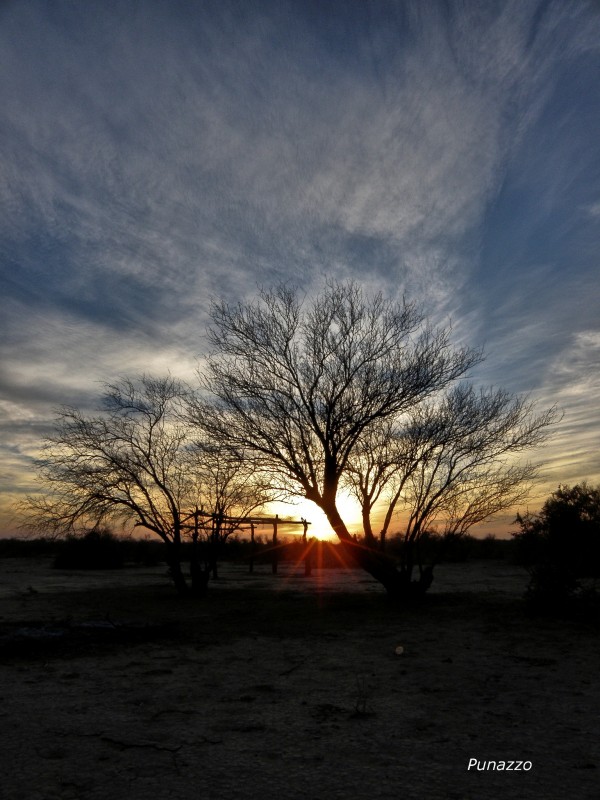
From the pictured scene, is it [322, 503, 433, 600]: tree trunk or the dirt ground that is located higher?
[322, 503, 433, 600]: tree trunk

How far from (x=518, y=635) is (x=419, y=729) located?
580 cm

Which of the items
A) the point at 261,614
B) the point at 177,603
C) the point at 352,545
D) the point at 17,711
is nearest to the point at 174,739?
the point at 17,711

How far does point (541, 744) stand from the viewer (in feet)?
16.0

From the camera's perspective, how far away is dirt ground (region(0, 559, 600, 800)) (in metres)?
4.16

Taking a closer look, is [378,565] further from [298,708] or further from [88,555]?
[88,555]

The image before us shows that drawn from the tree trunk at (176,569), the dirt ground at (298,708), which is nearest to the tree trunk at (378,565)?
the dirt ground at (298,708)

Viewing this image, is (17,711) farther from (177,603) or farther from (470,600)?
(470,600)

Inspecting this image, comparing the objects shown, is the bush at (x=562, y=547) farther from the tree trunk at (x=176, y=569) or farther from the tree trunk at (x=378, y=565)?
the tree trunk at (x=176, y=569)

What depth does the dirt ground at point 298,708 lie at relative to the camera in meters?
4.16

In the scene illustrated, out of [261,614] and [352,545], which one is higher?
[352,545]

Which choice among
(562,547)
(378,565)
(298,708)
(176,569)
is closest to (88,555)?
(176,569)

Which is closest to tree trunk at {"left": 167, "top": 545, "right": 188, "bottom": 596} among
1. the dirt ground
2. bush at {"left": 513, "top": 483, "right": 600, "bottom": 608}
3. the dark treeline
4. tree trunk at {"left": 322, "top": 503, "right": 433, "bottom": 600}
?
the dark treeline

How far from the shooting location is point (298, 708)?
5988 millimetres

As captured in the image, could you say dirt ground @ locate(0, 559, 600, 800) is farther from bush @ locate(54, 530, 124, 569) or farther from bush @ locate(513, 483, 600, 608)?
bush @ locate(54, 530, 124, 569)
